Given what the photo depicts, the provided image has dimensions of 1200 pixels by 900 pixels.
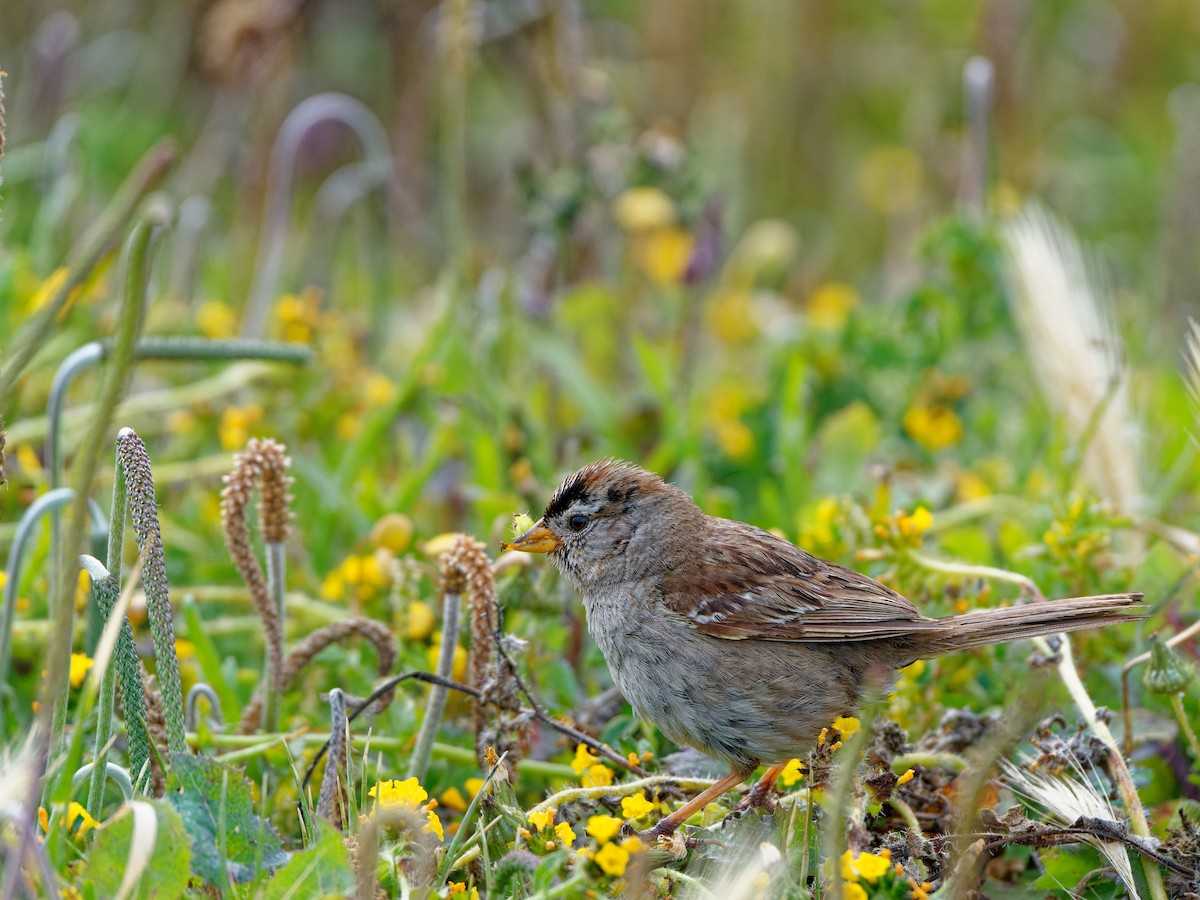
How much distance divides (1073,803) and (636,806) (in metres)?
0.79

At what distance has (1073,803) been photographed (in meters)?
2.55

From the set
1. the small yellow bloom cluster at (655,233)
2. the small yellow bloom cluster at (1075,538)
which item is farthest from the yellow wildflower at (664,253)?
the small yellow bloom cluster at (1075,538)

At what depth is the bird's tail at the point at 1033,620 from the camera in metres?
2.76

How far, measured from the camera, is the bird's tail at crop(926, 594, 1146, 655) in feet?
9.05

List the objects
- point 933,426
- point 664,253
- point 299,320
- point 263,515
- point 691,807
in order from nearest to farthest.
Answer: point 691,807 < point 263,515 < point 299,320 < point 933,426 < point 664,253

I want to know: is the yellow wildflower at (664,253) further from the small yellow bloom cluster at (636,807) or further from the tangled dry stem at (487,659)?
the small yellow bloom cluster at (636,807)

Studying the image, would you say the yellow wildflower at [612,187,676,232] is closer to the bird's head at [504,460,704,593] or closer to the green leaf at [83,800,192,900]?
the bird's head at [504,460,704,593]

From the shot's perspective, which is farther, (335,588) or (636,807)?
(335,588)

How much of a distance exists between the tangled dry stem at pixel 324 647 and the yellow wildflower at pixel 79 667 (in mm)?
351

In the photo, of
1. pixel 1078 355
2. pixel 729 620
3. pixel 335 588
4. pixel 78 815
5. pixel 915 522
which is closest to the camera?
pixel 78 815

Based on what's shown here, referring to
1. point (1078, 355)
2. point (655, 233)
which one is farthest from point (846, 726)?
point (655, 233)

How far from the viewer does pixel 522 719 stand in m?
2.69

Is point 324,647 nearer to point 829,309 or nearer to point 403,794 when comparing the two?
point 403,794

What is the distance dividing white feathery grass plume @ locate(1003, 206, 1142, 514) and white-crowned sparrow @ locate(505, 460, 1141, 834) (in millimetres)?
1133
